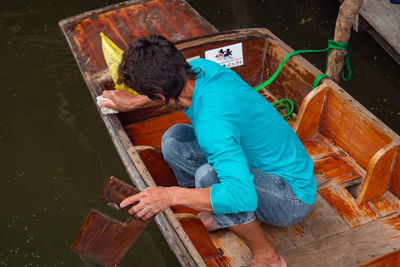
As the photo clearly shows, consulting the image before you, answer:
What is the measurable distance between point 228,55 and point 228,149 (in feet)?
5.98

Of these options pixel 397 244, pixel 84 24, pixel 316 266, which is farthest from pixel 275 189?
pixel 84 24

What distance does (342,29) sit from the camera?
3.38 meters

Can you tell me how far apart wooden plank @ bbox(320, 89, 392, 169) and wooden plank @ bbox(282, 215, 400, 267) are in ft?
1.56

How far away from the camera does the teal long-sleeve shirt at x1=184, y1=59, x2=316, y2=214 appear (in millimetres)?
1831

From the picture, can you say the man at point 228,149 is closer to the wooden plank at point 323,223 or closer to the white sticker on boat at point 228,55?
the wooden plank at point 323,223

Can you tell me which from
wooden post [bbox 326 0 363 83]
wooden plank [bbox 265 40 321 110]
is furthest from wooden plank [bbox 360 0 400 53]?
wooden plank [bbox 265 40 321 110]

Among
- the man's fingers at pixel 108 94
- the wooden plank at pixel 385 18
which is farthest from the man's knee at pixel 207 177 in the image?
the wooden plank at pixel 385 18

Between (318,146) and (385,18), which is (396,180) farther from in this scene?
(385,18)

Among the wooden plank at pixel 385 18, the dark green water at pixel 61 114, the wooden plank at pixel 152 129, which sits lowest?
the dark green water at pixel 61 114

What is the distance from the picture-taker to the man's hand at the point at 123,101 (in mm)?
2807

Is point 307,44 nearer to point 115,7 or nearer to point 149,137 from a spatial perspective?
point 115,7

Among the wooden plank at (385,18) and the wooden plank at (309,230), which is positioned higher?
the wooden plank at (385,18)

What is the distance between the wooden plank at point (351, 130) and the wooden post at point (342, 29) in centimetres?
61

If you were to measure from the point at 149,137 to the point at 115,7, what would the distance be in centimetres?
166
